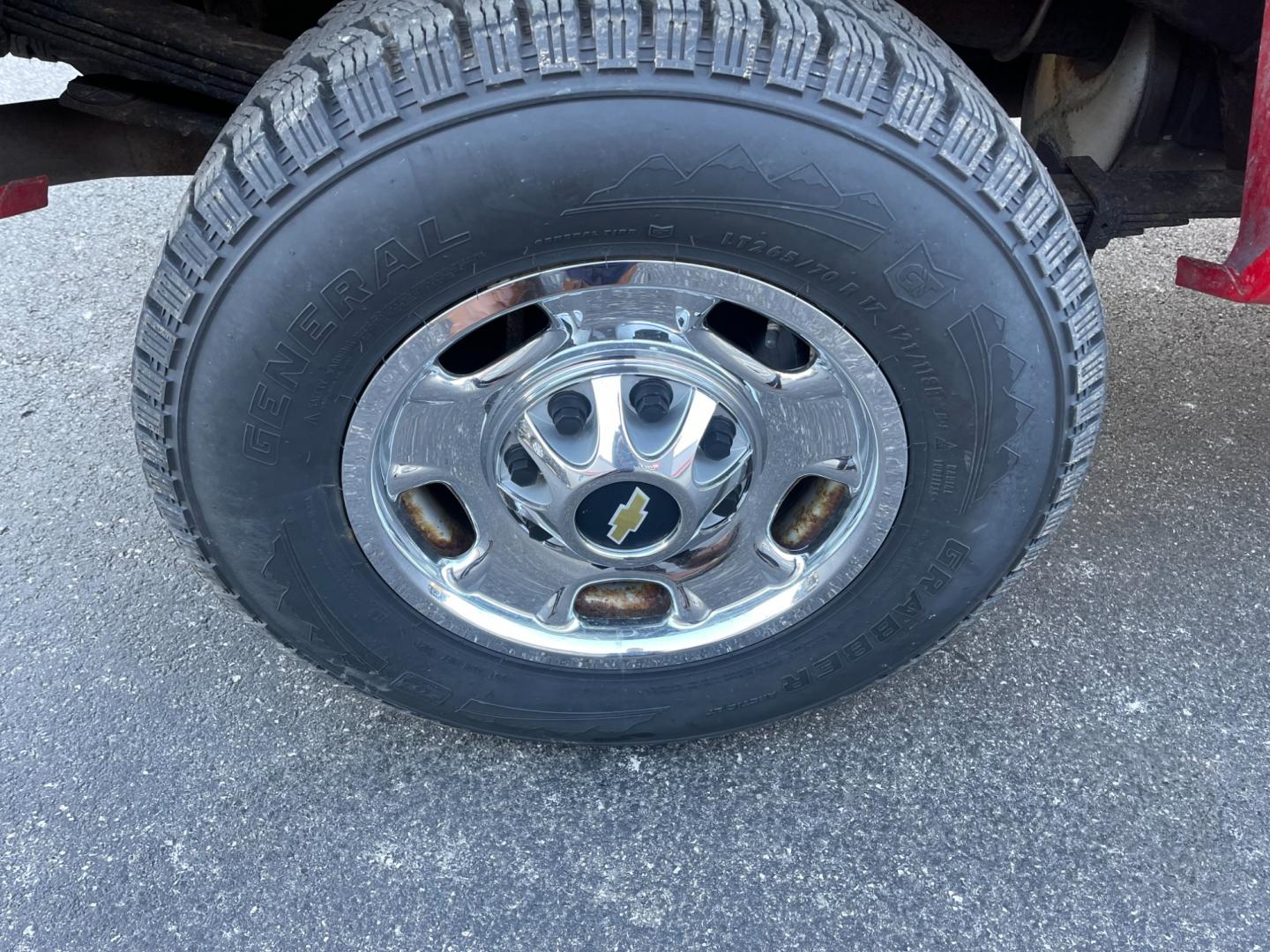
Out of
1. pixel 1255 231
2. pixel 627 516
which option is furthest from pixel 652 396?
pixel 1255 231

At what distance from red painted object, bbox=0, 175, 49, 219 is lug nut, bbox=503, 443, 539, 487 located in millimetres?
1179

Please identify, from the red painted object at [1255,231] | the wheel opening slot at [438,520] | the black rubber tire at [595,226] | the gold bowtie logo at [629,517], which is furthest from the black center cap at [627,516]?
the red painted object at [1255,231]

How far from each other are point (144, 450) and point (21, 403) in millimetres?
1563

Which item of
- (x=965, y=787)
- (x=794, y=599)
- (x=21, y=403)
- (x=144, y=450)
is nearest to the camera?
(x=144, y=450)

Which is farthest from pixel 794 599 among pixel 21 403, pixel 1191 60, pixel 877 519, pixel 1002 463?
pixel 21 403

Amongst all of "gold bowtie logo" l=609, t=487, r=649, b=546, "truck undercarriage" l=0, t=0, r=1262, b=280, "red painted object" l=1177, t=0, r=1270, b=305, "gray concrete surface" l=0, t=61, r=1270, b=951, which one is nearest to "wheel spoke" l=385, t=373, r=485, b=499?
"gold bowtie logo" l=609, t=487, r=649, b=546

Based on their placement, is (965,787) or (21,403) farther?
(21,403)

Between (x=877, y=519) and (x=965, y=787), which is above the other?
(x=877, y=519)

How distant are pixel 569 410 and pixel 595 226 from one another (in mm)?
326

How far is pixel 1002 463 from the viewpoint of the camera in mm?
1578

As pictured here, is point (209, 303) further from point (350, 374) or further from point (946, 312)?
point (946, 312)

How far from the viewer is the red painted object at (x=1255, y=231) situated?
1507 millimetres

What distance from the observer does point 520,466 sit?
1652mm

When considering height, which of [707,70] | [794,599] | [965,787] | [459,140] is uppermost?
[707,70]
